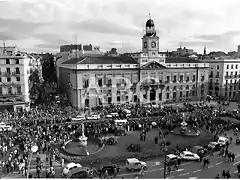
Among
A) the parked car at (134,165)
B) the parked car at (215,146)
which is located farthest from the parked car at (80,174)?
the parked car at (215,146)

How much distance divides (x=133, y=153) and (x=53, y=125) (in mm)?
13024

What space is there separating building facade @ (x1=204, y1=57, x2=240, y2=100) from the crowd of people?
1683 cm

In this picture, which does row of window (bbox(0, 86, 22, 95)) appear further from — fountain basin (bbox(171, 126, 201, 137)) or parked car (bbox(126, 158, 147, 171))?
parked car (bbox(126, 158, 147, 171))

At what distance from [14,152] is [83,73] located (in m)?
23.3

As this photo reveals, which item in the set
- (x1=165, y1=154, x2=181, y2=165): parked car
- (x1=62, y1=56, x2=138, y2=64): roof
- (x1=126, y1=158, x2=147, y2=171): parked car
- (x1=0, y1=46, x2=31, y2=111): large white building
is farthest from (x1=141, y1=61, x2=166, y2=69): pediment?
(x1=126, y1=158, x2=147, y2=171): parked car

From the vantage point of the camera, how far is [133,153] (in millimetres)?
23469

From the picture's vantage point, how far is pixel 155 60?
165 ft

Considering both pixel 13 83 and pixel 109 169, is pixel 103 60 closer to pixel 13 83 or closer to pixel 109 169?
pixel 13 83

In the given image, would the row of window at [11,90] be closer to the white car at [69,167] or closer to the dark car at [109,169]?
the white car at [69,167]

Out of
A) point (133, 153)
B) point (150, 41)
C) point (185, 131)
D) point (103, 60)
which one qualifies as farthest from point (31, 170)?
point (150, 41)

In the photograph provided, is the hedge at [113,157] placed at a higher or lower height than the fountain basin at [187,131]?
lower

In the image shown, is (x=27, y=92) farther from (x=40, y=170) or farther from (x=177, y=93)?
(x=177, y=93)

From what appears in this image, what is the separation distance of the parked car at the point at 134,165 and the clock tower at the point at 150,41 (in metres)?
32.1

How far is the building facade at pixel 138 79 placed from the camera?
45.0 m
